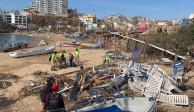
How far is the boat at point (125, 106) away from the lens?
43.3 ft

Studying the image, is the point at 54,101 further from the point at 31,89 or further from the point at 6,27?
the point at 6,27

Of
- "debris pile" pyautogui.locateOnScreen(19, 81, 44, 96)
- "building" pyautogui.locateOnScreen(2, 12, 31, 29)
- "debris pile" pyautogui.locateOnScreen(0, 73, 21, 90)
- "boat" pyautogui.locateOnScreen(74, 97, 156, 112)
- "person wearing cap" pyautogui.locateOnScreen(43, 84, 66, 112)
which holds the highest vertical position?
"person wearing cap" pyautogui.locateOnScreen(43, 84, 66, 112)

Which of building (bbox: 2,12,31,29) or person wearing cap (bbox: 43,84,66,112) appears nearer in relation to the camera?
person wearing cap (bbox: 43,84,66,112)

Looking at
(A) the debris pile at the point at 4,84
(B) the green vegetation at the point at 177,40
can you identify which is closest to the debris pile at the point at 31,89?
(A) the debris pile at the point at 4,84

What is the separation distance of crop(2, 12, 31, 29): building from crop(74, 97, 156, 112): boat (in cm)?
16794

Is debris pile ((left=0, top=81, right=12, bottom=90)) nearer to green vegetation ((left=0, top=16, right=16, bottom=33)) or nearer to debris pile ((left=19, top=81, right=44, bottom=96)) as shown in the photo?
debris pile ((left=19, top=81, right=44, bottom=96))

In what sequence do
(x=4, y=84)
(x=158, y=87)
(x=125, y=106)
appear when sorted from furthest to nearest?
(x=4, y=84) < (x=158, y=87) < (x=125, y=106)

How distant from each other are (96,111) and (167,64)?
22027 mm

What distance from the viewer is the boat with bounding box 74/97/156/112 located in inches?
520

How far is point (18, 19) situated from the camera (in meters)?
181

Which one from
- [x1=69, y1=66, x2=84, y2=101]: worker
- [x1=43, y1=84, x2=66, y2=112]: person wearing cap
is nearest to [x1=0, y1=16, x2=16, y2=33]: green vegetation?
[x1=69, y1=66, x2=84, y2=101]: worker

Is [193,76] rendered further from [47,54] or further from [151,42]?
[47,54]

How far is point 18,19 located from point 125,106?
172420 millimetres

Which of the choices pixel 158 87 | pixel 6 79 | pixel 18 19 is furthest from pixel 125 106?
pixel 18 19
